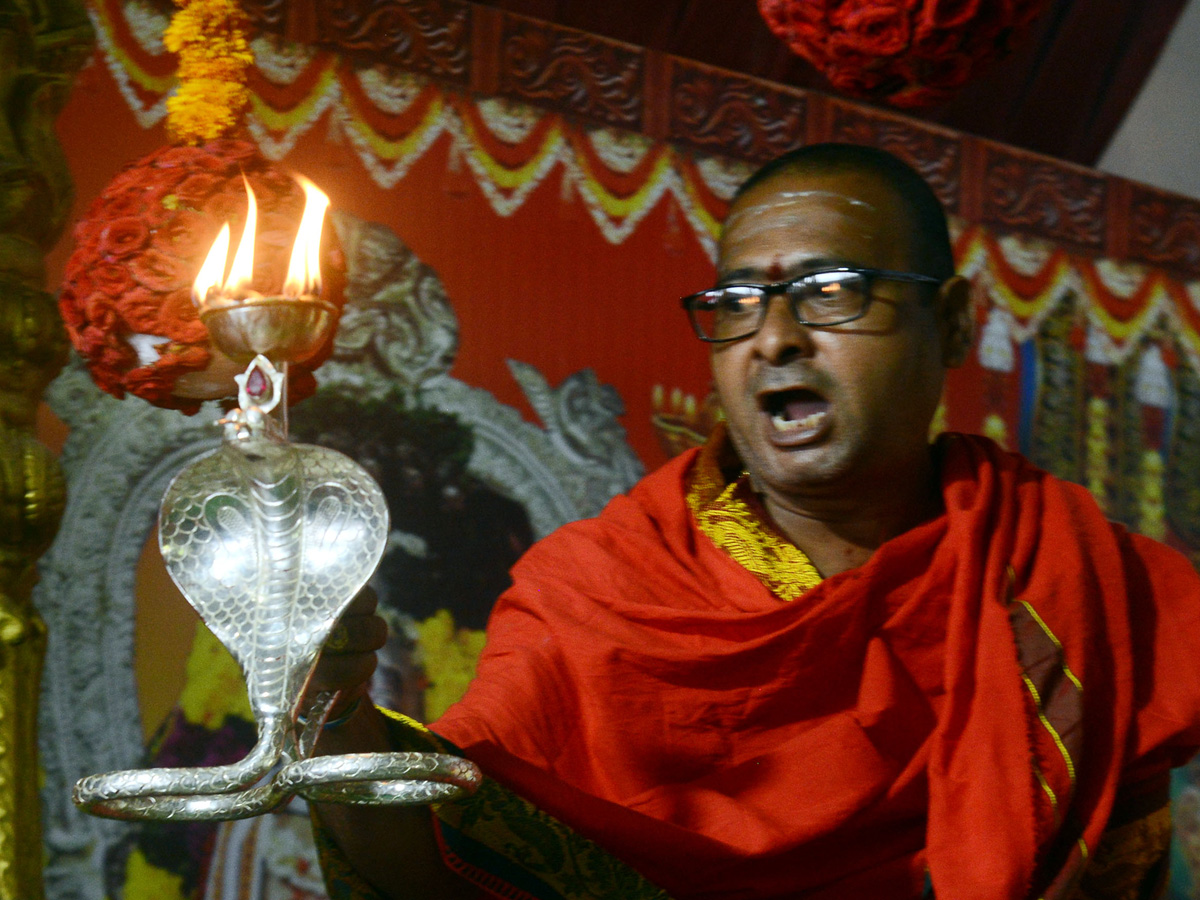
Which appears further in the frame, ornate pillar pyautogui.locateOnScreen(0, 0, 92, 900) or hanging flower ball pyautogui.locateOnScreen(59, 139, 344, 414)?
hanging flower ball pyautogui.locateOnScreen(59, 139, 344, 414)

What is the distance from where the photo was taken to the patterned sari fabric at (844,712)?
119cm

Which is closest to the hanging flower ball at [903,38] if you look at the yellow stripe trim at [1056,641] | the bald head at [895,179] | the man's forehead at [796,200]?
the bald head at [895,179]

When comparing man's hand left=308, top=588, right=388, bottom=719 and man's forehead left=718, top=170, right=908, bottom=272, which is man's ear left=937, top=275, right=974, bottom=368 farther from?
man's hand left=308, top=588, right=388, bottom=719

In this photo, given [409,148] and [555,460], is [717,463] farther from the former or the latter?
[409,148]

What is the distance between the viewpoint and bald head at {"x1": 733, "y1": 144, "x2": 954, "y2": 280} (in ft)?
4.58

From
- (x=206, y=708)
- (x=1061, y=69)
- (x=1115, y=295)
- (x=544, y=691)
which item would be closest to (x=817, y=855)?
(x=544, y=691)

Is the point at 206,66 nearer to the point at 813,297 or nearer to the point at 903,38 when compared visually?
the point at 813,297

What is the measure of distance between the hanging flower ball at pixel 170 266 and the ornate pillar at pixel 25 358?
0.04 metres

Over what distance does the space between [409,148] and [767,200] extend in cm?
100

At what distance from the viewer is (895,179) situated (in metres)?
1.40

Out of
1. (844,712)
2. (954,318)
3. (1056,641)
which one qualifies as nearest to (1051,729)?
(1056,641)

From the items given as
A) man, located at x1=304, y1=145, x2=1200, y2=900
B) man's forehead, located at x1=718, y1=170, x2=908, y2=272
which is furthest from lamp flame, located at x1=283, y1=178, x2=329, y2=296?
man's forehead, located at x1=718, y1=170, x2=908, y2=272

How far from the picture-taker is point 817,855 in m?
1.26

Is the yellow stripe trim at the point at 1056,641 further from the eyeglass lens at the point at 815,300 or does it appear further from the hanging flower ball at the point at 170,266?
the hanging flower ball at the point at 170,266
